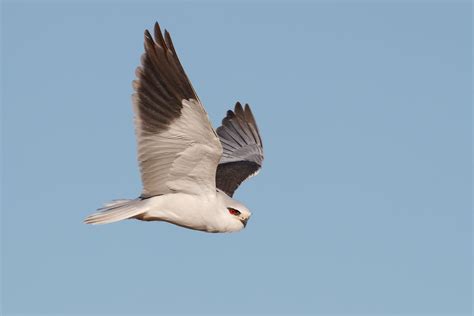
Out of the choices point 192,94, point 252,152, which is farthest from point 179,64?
point 252,152

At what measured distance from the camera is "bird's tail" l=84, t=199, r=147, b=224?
10227 mm

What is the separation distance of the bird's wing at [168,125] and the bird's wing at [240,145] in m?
2.84

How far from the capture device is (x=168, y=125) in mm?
10430

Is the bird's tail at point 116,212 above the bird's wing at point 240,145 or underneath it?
underneath

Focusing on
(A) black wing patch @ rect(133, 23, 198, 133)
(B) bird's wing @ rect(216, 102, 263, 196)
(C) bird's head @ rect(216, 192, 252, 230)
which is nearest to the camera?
(A) black wing patch @ rect(133, 23, 198, 133)

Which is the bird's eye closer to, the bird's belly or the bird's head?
the bird's head

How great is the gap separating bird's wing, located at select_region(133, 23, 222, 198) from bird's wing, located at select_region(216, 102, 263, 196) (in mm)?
2842

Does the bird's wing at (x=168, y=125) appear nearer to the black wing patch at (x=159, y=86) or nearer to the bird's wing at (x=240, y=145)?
the black wing patch at (x=159, y=86)

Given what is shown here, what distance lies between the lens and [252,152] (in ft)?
48.6

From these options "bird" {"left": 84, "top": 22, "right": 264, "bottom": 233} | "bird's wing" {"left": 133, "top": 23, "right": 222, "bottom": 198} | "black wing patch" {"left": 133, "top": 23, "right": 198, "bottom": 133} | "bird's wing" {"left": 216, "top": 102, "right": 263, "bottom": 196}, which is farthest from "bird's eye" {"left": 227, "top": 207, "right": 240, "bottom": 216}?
"bird's wing" {"left": 216, "top": 102, "right": 263, "bottom": 196}

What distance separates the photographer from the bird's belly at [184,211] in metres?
10.7

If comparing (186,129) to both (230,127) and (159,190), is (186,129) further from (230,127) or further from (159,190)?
(230,127)

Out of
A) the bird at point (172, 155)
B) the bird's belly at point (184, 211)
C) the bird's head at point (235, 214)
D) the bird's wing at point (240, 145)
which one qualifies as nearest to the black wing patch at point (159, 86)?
the bird at point (172, 155)

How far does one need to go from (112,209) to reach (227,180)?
10.3 feet
